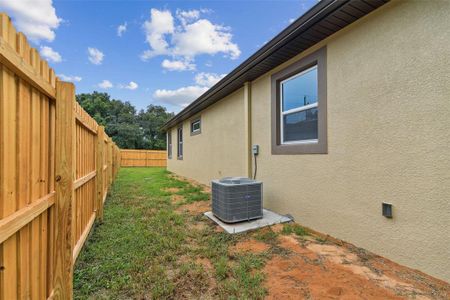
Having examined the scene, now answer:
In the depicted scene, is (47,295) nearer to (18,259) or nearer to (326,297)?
(18,259)

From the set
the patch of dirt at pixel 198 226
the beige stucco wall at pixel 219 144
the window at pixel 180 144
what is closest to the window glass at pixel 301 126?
the beige stucco wall at pixel 219 144

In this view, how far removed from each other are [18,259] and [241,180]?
3100 mm

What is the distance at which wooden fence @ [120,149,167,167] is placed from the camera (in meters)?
21.0

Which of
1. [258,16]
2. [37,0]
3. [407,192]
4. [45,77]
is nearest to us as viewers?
[45,77]

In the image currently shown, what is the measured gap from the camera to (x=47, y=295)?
161cm

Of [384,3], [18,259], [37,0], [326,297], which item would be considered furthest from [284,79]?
[37,0]

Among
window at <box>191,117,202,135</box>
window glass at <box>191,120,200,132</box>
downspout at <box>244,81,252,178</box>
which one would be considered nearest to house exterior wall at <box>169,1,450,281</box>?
downspout at <box>244,81,252,178</box>

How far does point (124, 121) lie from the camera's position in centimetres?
3050

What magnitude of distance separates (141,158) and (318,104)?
2070 centimetres

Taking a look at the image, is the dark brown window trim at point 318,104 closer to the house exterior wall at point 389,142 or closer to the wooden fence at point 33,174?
the house exterior wall at point 389,142

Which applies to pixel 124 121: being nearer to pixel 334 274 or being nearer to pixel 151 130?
pixel 151 130

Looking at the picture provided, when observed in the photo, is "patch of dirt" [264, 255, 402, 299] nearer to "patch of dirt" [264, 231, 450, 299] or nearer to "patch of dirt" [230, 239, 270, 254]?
"patch of dirt" [264, 231, 450, 299]

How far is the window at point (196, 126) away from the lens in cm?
913

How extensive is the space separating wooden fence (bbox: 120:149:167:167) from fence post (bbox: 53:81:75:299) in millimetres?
20478
